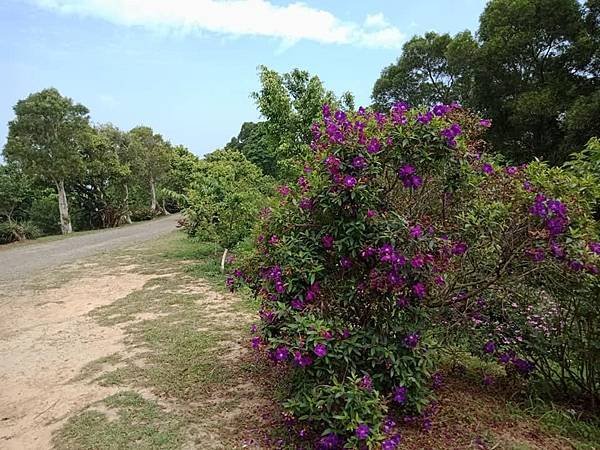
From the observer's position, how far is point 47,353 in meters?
4.07

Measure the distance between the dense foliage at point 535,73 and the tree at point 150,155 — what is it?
47.0ft

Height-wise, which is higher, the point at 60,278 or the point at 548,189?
the point at 548,189

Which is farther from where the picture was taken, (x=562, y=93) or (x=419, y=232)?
(x=562, y=93)

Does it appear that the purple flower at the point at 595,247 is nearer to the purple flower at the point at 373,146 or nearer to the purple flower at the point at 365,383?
the purple flower at the point at 373,146

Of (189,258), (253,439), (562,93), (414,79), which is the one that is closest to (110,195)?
(189,258)

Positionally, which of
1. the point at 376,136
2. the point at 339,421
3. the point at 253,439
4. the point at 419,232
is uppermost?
the point at 376,136

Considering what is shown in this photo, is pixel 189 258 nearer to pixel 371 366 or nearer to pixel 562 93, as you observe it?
pixel 371 366

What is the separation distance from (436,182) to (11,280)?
787cm

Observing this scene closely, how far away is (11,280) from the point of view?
7602 millimetres

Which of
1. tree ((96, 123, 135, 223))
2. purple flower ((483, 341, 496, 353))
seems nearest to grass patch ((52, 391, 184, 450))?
purple flower ((483, 341, 496, 353))

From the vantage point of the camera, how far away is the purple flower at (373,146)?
2.41 m

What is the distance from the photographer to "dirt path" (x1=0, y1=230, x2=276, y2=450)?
2.67 metres

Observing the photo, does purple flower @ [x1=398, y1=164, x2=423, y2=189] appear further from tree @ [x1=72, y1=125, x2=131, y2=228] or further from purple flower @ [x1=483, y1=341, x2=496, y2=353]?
tree @ [x1=72, y1=125, x2=131, y2=228]

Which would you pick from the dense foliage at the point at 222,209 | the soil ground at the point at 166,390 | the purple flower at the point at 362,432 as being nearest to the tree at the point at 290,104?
the dense foliage at the point at 222,209
